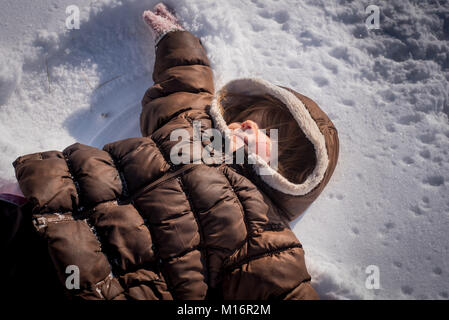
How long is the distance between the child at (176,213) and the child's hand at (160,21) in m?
0.47

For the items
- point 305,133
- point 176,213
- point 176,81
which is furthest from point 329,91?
point 176,213

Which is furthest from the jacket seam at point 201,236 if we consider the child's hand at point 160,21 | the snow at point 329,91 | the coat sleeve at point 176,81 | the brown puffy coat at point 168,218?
the child's hand at point 160,21

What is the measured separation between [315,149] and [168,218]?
1.71ft

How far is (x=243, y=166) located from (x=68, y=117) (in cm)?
88

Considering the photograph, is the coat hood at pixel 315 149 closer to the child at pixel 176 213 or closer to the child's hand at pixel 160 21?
the child at pixel 176 213

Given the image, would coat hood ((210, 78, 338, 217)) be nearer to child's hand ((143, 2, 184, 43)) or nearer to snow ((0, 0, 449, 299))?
snow ((0, 0, 449, 299))

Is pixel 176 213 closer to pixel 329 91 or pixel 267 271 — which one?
pixel 267 271

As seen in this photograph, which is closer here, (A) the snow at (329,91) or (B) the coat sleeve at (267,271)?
(B) the coat sleeve at (267,271)

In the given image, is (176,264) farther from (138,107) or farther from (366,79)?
(366,79)

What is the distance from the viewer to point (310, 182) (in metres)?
0.93

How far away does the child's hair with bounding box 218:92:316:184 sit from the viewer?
43.2 inches

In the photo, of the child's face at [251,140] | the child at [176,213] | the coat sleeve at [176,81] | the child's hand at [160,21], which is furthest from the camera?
the child's hand at [160,21]

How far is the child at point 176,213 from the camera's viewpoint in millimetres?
839
